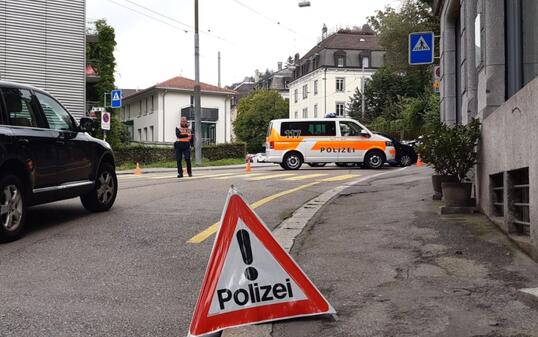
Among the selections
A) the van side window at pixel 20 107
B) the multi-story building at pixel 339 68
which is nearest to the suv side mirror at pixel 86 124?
the van side window at pixel 20 107

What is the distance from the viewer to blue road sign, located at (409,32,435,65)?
17297 millimetres

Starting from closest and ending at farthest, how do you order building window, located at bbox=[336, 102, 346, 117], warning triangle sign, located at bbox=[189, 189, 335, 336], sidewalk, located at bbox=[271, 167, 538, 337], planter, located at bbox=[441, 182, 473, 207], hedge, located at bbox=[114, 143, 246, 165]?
1. warning triangle sign, located at bbox=[189, 189, 335, 336]
2. sidewalk, located at bbox=[271, 167, 538, 337]
3. planter, located at bbox=[441, 182, 473, 207]
4. hedge, located at bbox=[114, 143, 246, 165]
5. building window, located at bbox=[336, 102, 346, 117]

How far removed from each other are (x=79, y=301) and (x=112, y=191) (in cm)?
482

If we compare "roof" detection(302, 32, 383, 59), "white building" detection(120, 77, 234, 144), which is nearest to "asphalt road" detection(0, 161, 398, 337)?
"white building" detection(120, 77, 234, 144)

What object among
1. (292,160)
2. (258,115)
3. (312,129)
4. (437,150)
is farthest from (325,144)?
(258,115)

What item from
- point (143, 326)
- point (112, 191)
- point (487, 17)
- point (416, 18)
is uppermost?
point (416, 18)

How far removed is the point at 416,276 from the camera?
4.98 m

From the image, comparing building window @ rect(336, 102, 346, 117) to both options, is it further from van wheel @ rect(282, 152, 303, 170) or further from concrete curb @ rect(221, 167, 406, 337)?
concrete curb @ rect(221, 167, 406, 337)

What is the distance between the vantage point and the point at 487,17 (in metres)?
7.64

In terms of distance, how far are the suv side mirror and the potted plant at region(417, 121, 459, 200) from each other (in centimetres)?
466

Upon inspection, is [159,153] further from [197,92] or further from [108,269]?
[108,269]

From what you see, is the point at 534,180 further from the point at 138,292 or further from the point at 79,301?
the point at 79,301

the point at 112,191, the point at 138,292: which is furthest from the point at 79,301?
the point at 112,191

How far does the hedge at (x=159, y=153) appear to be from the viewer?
109ft
